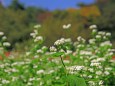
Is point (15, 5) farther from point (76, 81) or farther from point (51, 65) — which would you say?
point (76, 81)

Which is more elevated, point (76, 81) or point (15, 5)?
point (15, 5)

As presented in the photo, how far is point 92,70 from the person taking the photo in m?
5.72

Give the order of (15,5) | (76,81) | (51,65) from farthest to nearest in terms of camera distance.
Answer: (15,5) → (51,65) → (76,81)

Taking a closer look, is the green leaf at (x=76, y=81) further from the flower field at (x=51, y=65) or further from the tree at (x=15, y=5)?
the tree at (x=15, y=5)

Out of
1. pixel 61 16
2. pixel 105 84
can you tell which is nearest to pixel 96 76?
pixel 105 84

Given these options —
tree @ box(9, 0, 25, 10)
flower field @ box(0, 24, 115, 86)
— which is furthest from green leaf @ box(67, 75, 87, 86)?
tree @ box(9, 0, 25, 10)

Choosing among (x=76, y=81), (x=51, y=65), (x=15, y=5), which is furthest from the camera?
(x=15, y=5)

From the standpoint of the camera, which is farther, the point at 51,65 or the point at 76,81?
the point at 51,65

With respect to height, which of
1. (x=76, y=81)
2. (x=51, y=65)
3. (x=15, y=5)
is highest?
(x=15, y=5)

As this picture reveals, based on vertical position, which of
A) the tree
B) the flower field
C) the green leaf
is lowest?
the green leaf

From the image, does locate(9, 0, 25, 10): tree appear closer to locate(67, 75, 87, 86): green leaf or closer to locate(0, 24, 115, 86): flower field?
locate(0, 24, 115, 86): flower field

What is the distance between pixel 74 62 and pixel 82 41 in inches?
44.2

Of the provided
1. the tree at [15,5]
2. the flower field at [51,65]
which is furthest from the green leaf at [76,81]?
the tree at [15,5]

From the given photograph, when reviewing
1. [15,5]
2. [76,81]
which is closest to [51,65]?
[76,81]
